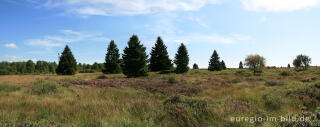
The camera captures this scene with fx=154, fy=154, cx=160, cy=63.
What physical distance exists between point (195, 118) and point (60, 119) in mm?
3758

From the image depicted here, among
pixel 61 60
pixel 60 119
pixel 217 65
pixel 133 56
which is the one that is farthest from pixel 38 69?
pixel 60 119

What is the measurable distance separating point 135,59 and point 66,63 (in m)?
32.8

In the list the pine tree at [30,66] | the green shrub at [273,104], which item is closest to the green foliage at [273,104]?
the green shrub at [273,104]

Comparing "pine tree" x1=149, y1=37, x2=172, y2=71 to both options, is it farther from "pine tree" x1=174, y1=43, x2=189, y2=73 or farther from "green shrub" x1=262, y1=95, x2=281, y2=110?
"green shrub" x1=262, y1=95, x2=281, y2=110

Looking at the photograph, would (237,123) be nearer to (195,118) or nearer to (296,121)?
(195,118)

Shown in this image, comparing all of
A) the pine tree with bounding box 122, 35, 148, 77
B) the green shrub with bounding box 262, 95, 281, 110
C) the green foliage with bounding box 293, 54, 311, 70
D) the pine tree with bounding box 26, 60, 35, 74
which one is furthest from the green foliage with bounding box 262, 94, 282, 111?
the pine tree with bounding box 26, 60, 35, 74

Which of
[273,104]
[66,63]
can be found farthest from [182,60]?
[273,104]

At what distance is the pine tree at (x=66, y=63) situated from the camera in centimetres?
5038

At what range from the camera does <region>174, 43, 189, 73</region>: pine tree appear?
153ft

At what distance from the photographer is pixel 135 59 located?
3019 centimetres

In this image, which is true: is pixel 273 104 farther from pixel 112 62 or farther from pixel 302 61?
pixel 302 61

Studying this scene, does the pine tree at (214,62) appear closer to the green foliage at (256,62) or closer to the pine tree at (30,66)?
the green foliage at (256,62)

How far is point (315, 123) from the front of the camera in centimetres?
331

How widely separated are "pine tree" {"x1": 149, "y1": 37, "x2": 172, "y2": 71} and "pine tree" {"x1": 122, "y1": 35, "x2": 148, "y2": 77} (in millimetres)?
14794
